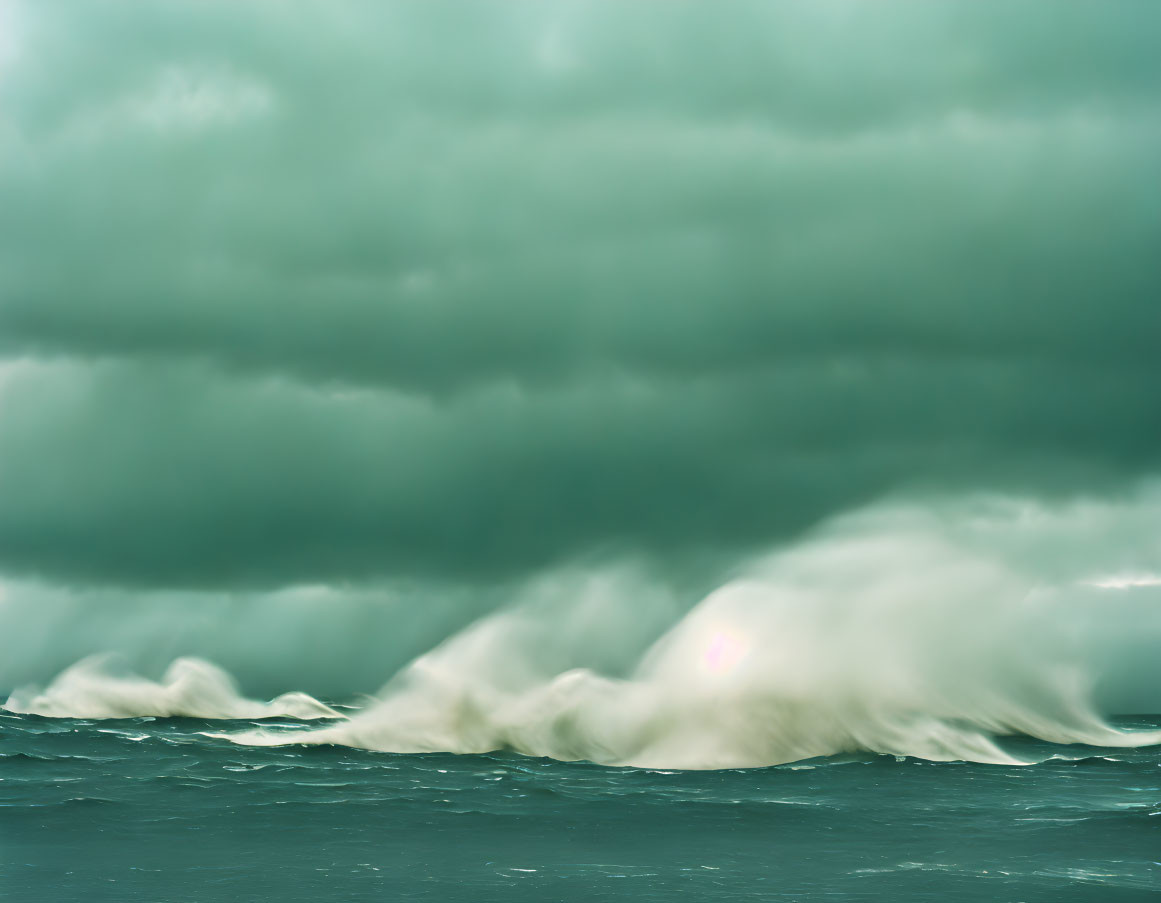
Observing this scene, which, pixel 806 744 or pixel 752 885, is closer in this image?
pixel 752 885

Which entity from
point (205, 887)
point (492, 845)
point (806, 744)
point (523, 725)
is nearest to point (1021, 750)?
point (806, 744)

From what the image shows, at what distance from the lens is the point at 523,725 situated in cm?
9306

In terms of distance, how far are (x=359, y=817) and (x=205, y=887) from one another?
661 inches

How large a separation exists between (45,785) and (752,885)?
43602mm

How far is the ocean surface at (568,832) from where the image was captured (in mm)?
32031

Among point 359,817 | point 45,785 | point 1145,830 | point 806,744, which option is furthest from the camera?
point 806,744

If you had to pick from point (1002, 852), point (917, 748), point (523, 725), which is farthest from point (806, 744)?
point (1002, 852)

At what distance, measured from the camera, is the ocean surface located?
32.0 m

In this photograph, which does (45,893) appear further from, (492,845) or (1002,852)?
(1002,852)

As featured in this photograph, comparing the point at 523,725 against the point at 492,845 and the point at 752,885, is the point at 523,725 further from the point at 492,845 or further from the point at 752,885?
the point at 752,885

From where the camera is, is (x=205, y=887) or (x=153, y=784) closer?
(x=205, y=887)

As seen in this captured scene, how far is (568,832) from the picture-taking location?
4384 centimetres

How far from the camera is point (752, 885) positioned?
3244 cm

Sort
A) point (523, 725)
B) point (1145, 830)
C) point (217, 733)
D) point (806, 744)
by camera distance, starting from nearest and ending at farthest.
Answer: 1. point (1145, 830)
2. point (806, 744)
3. point (523, 725)
4. point (217, 733)
